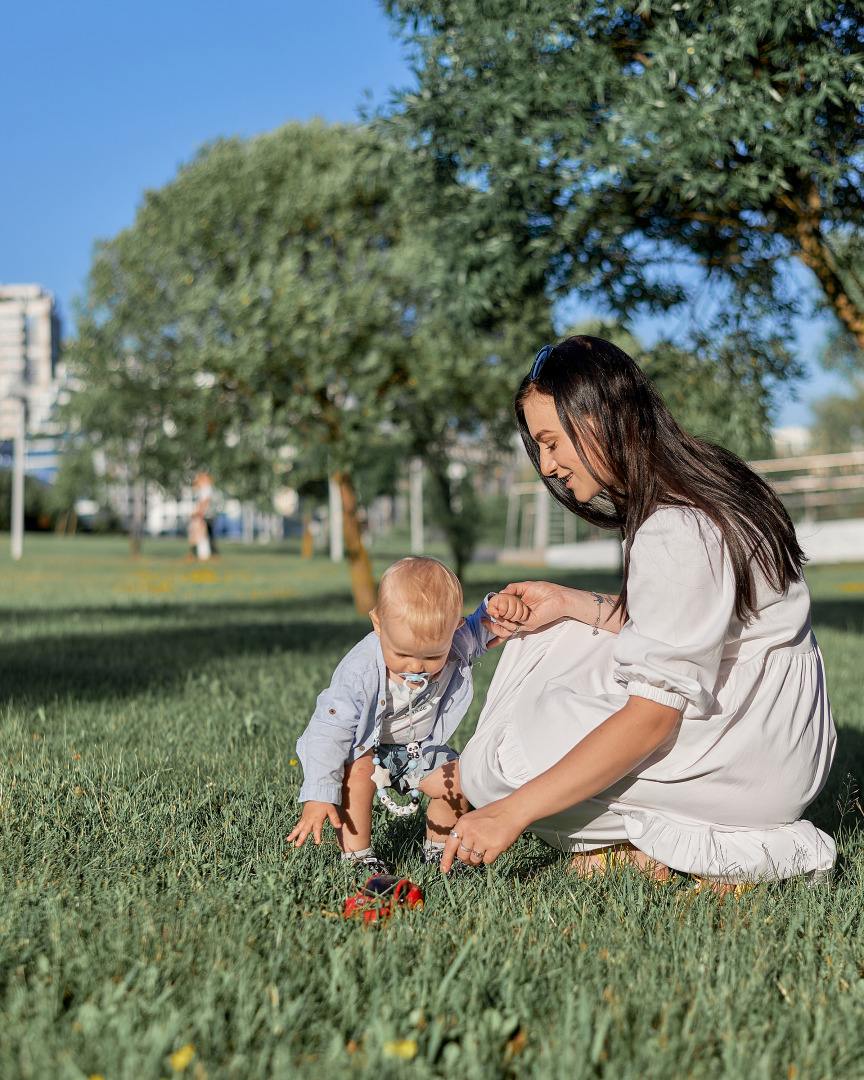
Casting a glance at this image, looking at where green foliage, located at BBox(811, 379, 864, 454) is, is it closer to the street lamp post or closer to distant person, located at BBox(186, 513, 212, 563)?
distant person, located at BBox(186, 513, 212, 563)

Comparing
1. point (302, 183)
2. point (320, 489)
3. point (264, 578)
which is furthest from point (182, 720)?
point (320, 489)

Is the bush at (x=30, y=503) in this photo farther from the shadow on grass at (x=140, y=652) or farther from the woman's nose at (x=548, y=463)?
the woman's nose at (x=548, y=463)

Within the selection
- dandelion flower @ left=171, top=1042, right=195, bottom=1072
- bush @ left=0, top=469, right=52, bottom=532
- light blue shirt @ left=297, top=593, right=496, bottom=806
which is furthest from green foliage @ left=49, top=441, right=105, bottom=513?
dandelion flower @ left=171, top=1042, right=195, bottom=1072

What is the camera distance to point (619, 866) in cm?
275

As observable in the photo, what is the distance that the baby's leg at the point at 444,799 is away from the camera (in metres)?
2.89

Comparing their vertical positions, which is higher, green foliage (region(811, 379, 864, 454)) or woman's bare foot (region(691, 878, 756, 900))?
green foliage (region(811, 379, 864, 454))

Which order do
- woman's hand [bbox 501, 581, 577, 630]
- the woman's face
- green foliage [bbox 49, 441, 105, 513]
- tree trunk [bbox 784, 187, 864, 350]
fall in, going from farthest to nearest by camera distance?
1. green foliage [bbox 49, 441, 105, 513]
2. tree trunk [bbox 784, 187, 864, 350]
3. woman's hand [bbox 501, 581, 577, 630]
4. the woman's face

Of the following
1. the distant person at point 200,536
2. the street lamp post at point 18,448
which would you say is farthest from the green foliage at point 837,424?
the street lamp post at point 18,448

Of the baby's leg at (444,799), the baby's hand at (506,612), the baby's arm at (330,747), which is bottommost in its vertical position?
the baby's leg at (444,799)

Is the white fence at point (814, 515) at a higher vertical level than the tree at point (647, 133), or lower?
lower

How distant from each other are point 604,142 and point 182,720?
490 cm

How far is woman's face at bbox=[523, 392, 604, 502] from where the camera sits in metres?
2.50

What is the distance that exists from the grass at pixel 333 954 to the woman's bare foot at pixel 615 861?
0.25 ft

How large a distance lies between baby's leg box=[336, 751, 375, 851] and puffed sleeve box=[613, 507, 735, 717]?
2.90ft
